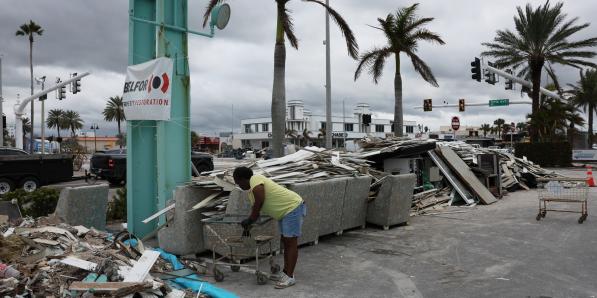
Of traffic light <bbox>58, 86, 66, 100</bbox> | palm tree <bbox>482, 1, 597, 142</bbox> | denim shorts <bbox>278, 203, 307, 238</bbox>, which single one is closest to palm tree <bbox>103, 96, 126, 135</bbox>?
traffic light <bbox>58, 86, 66, 100</bbox>

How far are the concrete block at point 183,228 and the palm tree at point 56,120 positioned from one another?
9340 cm

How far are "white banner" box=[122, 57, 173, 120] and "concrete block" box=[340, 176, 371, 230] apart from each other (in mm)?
3502

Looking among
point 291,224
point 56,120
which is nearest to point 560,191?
point 291,224

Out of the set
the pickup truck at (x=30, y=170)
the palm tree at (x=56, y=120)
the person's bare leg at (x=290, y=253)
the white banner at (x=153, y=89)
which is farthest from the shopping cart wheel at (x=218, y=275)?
the palm tree at (x=56, y=120)

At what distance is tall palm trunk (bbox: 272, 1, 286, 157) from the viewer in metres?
15.4

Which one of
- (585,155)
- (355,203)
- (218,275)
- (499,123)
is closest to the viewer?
(218,275)

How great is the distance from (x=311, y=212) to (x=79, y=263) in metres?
3.67

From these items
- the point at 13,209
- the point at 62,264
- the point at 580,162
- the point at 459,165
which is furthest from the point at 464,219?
the point at 580,162

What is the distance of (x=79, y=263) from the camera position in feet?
17.3

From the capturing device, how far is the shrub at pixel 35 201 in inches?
365

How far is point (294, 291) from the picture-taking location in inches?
219

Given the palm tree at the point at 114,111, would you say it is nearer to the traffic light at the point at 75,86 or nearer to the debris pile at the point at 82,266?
the traffic light at the point at 75,86

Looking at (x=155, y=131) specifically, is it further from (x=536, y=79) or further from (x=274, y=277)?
(x=536, y=79)

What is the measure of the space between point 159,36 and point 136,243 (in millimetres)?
3415
